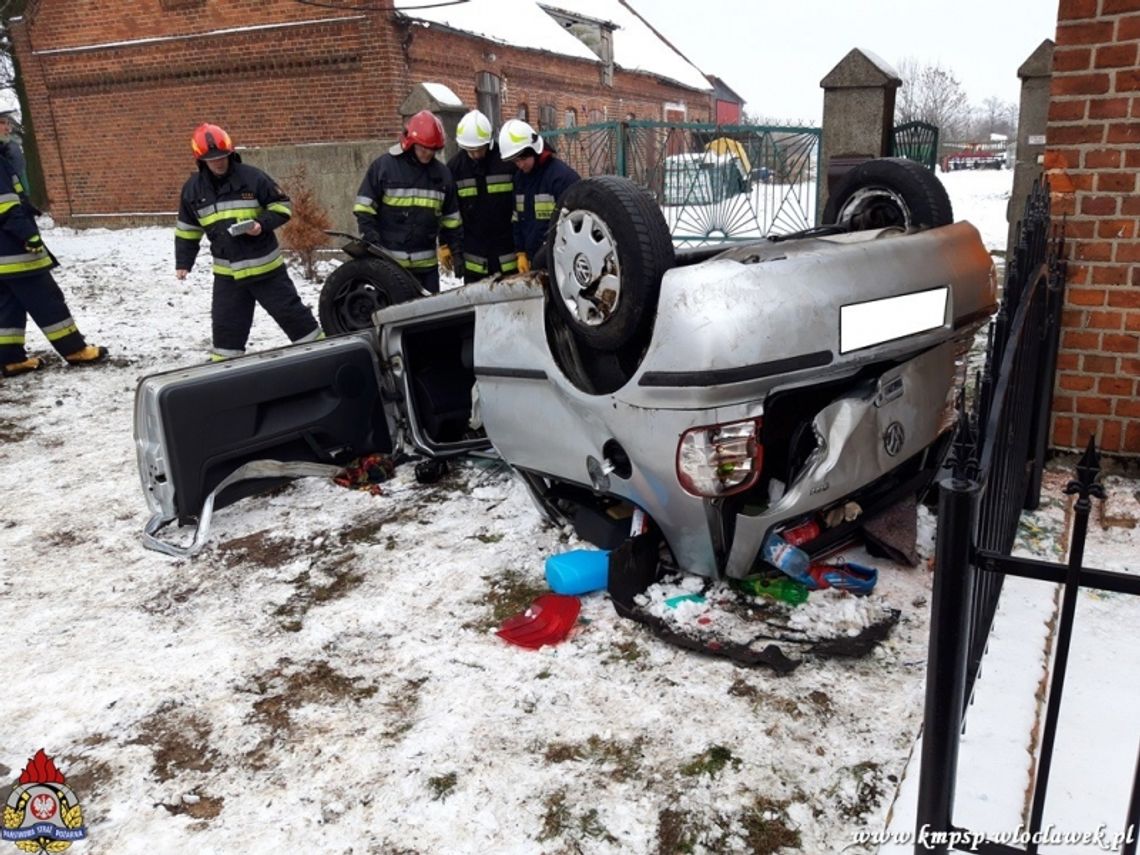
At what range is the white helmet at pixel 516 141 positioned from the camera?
5918 millimetres

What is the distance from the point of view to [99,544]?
3.96 metres

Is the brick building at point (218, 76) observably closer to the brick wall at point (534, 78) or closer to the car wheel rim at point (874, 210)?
the brick wall at point (534, 78)

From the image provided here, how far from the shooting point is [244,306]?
20.8ft

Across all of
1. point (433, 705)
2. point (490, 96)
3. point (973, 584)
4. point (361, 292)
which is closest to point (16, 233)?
point (361, 292)

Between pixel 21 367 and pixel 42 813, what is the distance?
6217 mm

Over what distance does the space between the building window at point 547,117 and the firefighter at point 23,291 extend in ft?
47.0

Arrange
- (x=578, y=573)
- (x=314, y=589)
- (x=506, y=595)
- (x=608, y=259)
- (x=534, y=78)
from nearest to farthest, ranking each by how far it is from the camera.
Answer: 1. (x=608, y=259)
2. (x=578, y=573)
3. (x=506, y=595)
4. (x=314, y=589)
5. (x=534, y=78)

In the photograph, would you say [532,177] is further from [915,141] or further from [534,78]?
[534,78]

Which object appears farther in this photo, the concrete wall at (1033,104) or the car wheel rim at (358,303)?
the concrete wall at (1033,104)

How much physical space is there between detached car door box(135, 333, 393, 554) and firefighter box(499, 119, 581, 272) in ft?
6.28

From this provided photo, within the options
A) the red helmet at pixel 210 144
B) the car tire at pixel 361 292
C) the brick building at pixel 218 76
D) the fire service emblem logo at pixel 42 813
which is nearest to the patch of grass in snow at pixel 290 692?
the fire service emblem logo at pixel 42 813

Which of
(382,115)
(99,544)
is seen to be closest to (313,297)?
(382,115)

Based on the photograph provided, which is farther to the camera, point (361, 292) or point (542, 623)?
point (361, 292)

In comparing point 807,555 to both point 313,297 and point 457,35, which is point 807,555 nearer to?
point 313,297
